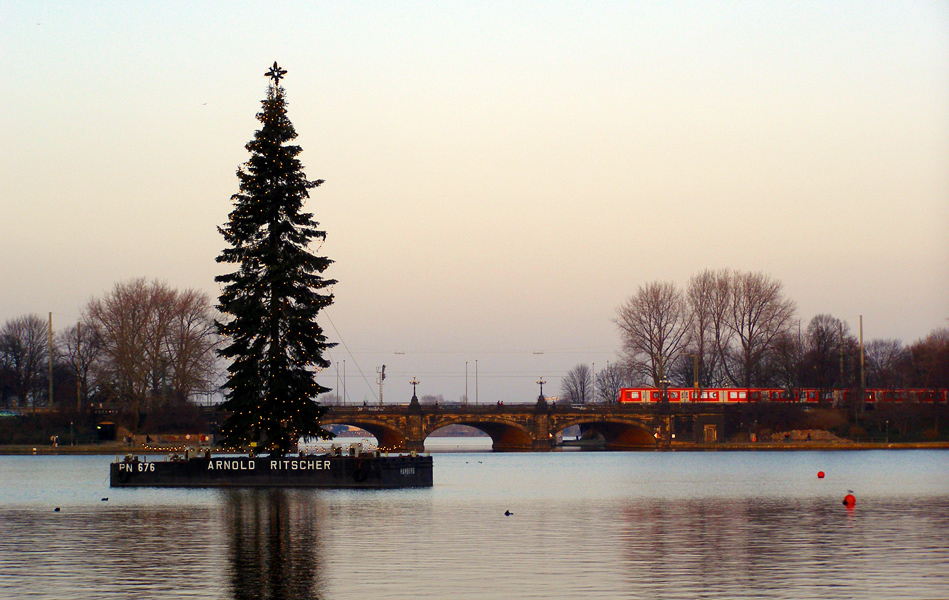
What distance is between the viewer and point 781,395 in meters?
140

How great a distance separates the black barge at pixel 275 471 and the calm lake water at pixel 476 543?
0.64m

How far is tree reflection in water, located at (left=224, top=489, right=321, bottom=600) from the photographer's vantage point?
2292 centimetres

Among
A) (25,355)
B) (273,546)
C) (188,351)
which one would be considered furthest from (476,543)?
(25,355)

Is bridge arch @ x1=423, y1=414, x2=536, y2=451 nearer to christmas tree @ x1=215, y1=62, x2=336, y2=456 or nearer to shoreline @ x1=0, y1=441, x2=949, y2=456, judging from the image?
shoreline @ x1=0, y1=441, x2=949, y2=456

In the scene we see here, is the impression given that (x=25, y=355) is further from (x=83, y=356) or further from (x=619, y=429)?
(x=619, y=429)

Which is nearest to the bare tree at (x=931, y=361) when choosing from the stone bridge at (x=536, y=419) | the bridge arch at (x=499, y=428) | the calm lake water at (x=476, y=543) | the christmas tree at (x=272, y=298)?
the stone bridge at (x=536, y=419)

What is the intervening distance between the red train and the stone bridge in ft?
4.11

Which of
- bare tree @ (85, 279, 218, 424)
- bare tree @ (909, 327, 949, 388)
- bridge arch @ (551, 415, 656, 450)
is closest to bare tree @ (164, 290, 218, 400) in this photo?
bare tree @ (85, 279, 218, 424)

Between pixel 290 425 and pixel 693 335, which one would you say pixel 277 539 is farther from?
pixel 693 335

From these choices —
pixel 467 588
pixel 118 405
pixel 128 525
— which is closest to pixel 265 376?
pixel 128 525

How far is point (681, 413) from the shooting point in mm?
140500

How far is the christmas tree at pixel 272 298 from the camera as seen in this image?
55.7 m

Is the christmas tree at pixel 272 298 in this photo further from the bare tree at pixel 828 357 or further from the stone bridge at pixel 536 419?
the bare tree at pixel 828 357

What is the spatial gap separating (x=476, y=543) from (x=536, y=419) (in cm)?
11452
